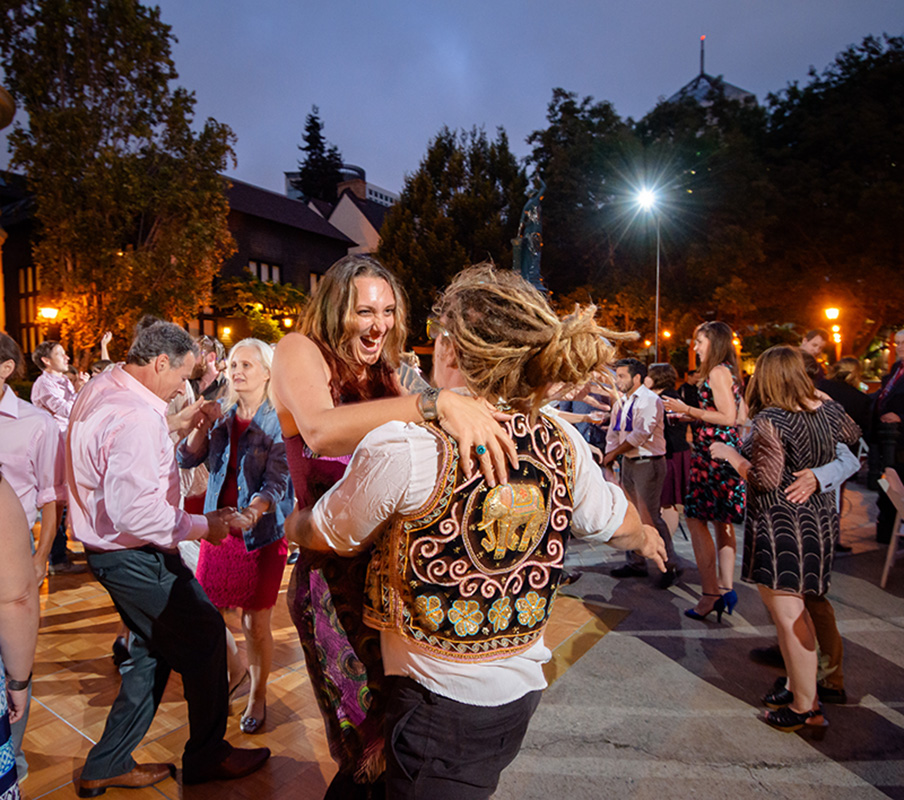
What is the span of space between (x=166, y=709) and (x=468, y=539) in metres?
2.88

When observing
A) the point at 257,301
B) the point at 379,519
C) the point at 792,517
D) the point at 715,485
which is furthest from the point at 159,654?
the point at 257,301

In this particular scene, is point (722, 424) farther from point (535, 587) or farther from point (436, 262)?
point (436, 262)

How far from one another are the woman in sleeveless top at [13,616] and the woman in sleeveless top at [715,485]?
3.94 meters

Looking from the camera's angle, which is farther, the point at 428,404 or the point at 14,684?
the point at 14,684

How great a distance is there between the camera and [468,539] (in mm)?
1240

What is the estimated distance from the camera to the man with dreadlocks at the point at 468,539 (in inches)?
48.8

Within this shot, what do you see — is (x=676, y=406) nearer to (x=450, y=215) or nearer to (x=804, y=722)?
(x=804, y=722)

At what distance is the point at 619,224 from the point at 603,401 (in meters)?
19.3

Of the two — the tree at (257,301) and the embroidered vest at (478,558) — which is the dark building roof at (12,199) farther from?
the embroidered vest at (478,558)

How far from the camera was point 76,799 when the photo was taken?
249cm

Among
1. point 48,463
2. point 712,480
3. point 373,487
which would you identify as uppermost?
point 373,487

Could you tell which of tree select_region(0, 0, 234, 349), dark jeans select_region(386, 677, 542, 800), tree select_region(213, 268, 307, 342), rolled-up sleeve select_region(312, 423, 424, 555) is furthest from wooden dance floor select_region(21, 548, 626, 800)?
tree select_region(213, 268, 307, 342)

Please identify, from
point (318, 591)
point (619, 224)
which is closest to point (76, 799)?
point (318, 591)

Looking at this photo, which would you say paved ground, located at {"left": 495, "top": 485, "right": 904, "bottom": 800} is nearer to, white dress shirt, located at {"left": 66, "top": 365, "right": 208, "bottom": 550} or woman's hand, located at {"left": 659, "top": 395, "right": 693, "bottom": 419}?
woman's hand, located at {"left": 659, "top": 395, "right": 693, "bottom": 419}
